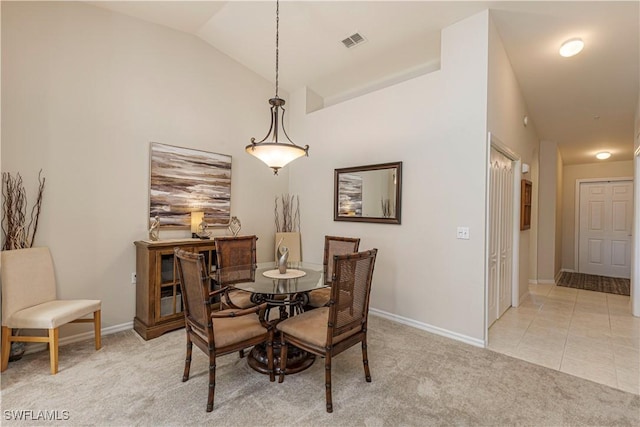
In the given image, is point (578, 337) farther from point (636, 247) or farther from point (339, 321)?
point (339, 321)

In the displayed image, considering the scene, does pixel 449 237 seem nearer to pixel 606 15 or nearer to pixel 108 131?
pixel 606 15

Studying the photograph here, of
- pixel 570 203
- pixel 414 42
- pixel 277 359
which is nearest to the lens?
pixel 277 359

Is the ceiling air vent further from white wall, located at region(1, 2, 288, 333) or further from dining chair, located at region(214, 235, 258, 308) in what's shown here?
dining chair, located at region(214, 235, 258, 308)

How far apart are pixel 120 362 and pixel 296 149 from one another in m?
2.38

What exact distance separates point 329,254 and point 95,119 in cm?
284

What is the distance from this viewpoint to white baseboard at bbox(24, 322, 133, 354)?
2.69 m

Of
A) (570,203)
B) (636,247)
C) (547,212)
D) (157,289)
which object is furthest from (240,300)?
(570,203)

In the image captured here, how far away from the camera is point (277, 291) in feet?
7.33

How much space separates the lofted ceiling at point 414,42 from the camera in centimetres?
291

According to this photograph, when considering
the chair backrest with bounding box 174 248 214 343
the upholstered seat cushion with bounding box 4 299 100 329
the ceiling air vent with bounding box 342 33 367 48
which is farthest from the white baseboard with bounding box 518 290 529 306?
the upholstered seat cushion with bounding box 4 299 100 329

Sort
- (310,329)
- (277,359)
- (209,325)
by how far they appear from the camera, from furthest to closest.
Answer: (277,359)
(310,329)
(209,325)

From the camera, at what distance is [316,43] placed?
384 cm

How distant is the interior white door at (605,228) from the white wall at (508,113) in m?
2.87

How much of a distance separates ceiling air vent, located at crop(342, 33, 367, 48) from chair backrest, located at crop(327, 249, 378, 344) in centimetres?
280
